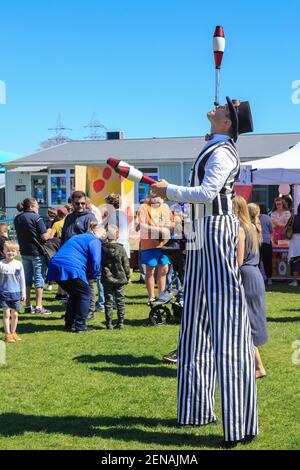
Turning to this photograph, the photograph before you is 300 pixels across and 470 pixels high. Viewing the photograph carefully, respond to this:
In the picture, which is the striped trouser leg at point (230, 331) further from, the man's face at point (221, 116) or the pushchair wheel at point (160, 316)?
the pushchair wheel at point (160, 316)

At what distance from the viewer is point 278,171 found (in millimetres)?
14055

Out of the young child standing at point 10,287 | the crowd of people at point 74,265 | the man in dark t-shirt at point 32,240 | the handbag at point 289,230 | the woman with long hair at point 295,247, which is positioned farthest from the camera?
the handbag at point 289,230

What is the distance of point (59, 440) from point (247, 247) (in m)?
2.44

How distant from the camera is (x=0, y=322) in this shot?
9.59 m

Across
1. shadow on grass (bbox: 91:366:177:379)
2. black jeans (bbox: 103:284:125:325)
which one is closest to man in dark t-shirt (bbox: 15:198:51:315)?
black jeans (bbox: 103:284:125:325)

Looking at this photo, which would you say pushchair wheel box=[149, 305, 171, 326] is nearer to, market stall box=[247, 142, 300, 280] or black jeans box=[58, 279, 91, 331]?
black jeans box=[58, 279, 91, 331]

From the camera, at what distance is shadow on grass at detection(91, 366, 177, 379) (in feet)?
21.3

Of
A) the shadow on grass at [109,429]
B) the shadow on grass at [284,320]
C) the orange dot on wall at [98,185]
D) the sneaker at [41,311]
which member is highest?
the orange dot on wall at [98,185]

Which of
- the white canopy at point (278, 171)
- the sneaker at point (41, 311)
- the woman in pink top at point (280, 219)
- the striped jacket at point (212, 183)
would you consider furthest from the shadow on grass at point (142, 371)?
the white canopy at point (278, 171)

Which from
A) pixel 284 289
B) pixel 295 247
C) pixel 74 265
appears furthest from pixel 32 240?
pixel 295 247

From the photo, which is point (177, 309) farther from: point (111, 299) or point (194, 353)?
point (194, 353)

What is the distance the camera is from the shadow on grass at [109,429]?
14.8 ft

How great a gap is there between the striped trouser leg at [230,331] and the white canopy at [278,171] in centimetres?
990
